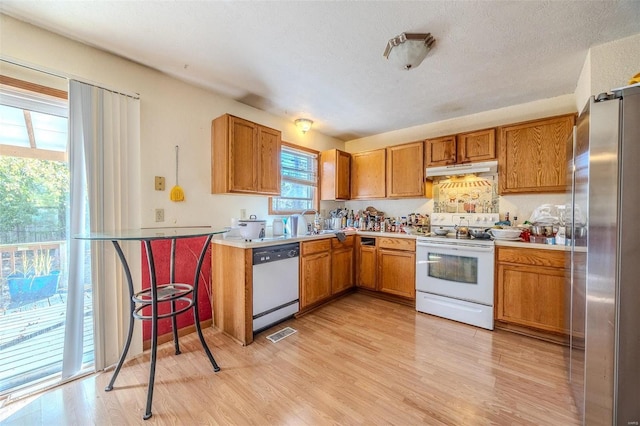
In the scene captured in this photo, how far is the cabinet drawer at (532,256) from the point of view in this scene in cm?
221

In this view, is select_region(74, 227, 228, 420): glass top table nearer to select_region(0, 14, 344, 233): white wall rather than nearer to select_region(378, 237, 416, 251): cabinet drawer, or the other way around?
select_region(0, 14, 344, 233): white wall

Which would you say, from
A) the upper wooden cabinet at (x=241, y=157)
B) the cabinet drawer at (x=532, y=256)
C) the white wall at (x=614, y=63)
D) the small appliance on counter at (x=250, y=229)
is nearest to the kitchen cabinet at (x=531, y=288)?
the cabinet drawer at (x=532, y=256)

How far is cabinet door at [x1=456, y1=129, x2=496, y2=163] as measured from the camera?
283 centimetres

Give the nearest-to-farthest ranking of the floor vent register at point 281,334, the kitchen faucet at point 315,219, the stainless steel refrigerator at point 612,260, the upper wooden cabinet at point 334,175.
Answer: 1. the stainless steel refrigerator at point 612,260
2. the floor vent register at point 281,334
3. the kitchen faucet at point 315,219
4. the upper wooden cabinet at point 334,175

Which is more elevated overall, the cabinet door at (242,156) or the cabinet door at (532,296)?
the cabinet door at (242,156)

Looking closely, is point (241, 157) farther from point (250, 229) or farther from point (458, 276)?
point (458, 276)

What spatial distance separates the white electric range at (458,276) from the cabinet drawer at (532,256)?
0.12 metres

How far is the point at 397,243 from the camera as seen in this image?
320 cm

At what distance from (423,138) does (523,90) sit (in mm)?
1228

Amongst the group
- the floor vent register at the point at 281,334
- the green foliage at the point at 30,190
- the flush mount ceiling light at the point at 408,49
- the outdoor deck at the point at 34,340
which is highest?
the flush mount ceiling light at the point at 408,49

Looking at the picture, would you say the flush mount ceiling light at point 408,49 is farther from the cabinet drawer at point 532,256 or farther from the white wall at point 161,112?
the cabinet drawer at point 532,256

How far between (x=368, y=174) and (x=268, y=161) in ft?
5.59

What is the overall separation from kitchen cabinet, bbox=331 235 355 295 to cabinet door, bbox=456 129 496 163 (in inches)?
71.5

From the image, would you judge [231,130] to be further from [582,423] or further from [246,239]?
[582,423]
